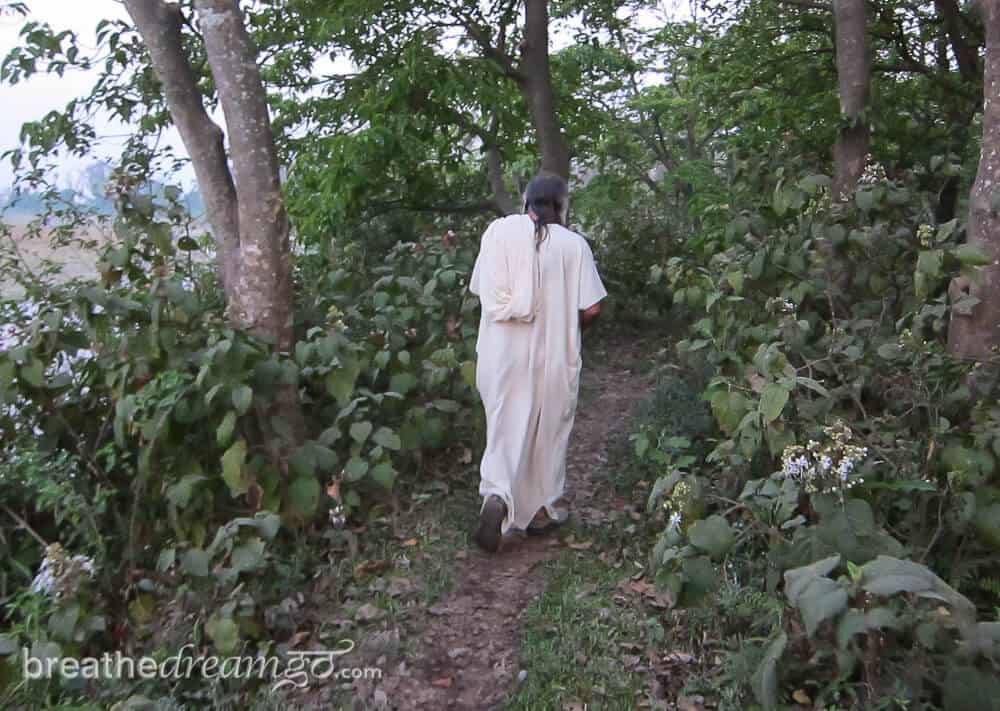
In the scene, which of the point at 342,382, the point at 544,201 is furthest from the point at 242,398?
the point at 544,201

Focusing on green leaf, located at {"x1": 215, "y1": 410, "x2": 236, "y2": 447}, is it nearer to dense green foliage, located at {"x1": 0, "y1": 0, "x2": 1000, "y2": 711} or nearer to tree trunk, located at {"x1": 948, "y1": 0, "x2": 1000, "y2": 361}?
dense green foliage, located at {"x1": 0, "y1": 0, "x2": 1000, "y2": 711}

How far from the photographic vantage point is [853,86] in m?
5.93

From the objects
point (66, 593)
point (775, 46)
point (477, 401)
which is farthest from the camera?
point (775, 46)

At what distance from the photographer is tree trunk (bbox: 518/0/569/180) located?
26.3 feet

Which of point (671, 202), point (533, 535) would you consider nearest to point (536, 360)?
point (533, 535)

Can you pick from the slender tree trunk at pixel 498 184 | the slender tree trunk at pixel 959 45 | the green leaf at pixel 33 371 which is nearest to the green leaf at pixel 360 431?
the green leaf at pixel 33 371

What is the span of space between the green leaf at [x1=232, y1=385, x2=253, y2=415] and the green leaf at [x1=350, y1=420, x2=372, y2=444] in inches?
23.9

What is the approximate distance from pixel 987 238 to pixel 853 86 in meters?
2.30

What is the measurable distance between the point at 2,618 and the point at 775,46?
7219 millimetres

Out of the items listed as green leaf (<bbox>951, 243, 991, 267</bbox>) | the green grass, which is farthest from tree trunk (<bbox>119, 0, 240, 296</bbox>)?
green leaf (<bbox>951, 243, 991, 267</bbox>)

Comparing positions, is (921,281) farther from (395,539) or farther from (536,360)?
(395,539)

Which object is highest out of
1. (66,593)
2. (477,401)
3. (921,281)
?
(921,281)

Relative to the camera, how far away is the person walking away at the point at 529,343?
4371mm

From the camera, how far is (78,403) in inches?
170
